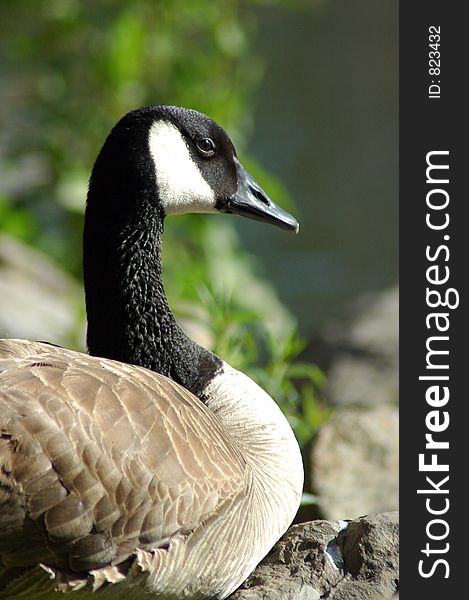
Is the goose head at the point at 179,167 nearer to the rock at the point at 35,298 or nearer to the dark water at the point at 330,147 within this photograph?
the rock at the point at 35,298

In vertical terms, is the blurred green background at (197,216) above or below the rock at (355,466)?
above

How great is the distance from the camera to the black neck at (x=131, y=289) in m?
3.82

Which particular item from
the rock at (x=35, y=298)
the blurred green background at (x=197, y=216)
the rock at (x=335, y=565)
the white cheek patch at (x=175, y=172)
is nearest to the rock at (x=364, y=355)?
the blurred green background at (x=197, y=216)

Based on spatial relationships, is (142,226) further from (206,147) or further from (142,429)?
(142,429)

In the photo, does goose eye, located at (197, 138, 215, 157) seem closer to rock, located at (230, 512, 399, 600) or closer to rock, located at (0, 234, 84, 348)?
rock, located at (230, 512, 399, 600)

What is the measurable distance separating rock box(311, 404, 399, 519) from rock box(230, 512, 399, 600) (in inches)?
39.2

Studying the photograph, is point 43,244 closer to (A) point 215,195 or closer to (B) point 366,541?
(A) point 215,195

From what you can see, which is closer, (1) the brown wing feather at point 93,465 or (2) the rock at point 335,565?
(1) the brown wing feather at point 93,465

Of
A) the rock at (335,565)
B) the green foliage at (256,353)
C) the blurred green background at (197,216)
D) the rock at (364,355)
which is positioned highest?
the blurred green background at (197,216)

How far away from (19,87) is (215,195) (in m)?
7.11

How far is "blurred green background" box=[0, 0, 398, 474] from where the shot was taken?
650 cm

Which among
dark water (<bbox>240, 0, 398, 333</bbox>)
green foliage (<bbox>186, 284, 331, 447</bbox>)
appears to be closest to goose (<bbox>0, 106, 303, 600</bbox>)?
green foliage (<bbox>186, 284, 331, 447</bbox>)

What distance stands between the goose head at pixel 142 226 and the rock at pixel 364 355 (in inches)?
96.1

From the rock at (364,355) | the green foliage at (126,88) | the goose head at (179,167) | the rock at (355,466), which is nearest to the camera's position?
the goose head at (179,167)
